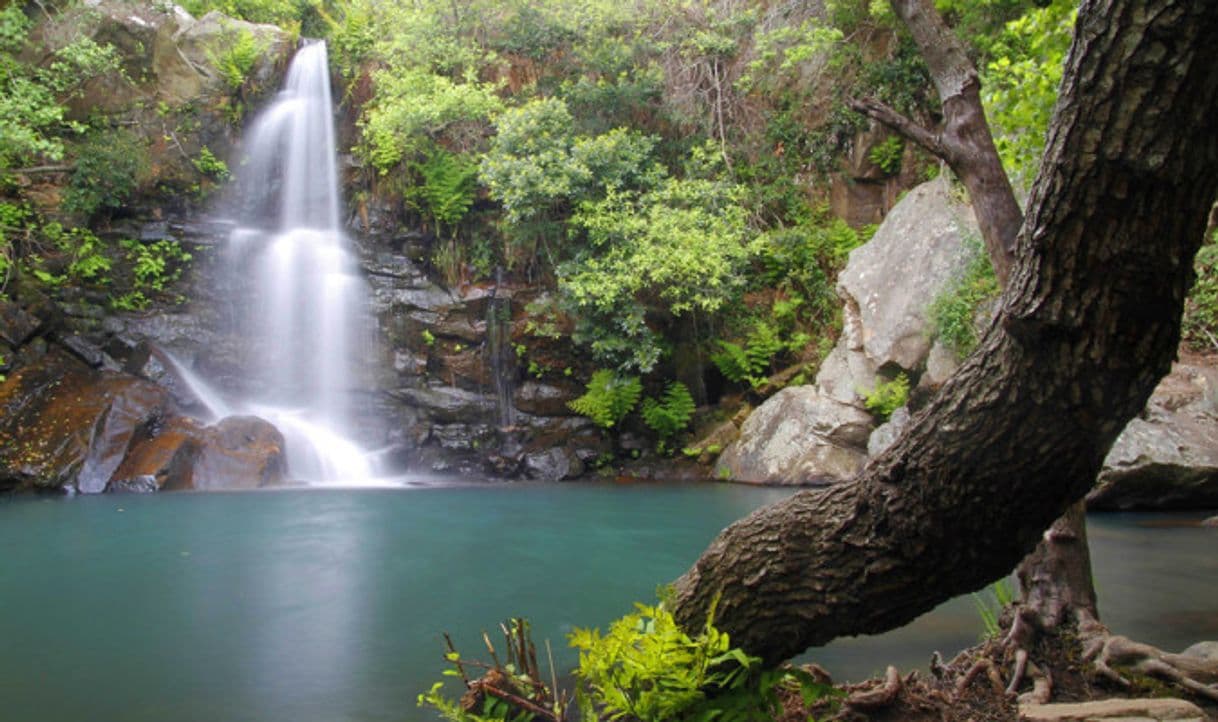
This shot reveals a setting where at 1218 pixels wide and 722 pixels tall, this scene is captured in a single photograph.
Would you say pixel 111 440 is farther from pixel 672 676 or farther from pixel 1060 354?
pixel 1060 354

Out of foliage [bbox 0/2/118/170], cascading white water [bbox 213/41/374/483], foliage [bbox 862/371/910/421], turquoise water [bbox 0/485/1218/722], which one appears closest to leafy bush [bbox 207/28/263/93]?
cascading white water [bbox 213/41/374/483]

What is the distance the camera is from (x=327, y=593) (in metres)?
6.93

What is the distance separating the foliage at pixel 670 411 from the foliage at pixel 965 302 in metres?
4.79

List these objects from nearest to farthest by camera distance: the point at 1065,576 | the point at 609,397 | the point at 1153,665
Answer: the point at 1153,665 < the point at 1065,576 < the point at 609,397

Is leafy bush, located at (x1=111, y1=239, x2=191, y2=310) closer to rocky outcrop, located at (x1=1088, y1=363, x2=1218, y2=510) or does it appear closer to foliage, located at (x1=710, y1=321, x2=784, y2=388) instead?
foliage, located at (x1=710, y1=321, x2=784, y2=388)

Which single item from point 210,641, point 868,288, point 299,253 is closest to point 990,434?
point 210,641

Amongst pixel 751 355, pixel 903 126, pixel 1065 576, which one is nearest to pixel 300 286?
pixel 751 355

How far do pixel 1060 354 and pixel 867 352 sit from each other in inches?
470

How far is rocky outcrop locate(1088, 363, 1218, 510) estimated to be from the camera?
9.48 metres

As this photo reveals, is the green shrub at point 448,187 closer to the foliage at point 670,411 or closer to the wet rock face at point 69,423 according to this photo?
the foliage at point 670,411

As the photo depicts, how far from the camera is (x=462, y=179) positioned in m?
16.7

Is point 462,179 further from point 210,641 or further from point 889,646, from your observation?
point 889,646

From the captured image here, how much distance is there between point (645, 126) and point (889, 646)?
14021mm

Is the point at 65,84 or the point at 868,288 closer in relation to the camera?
the point at 868,288
